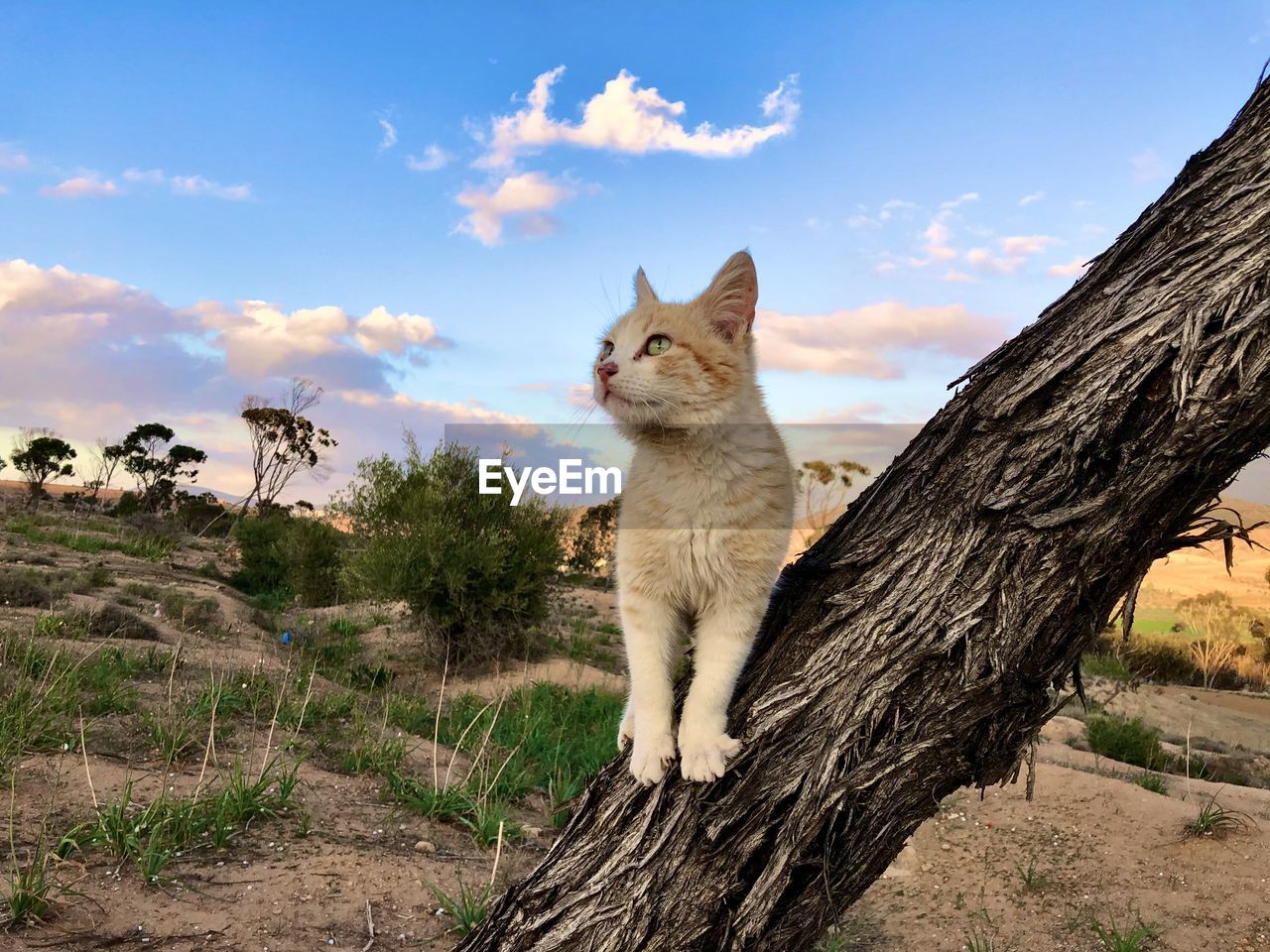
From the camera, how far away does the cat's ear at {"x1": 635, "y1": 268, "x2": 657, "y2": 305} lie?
11.9 feet

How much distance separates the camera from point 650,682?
2639mm

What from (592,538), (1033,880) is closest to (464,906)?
(1033,880)

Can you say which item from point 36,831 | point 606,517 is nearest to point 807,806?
point 36,831

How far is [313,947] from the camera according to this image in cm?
359

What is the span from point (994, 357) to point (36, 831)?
479 cm

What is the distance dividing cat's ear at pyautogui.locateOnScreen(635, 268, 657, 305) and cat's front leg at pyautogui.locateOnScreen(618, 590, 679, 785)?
54.9 inches

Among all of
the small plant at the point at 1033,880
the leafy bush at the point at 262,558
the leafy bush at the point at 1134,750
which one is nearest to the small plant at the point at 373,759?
the small plant at the point at 1033,880

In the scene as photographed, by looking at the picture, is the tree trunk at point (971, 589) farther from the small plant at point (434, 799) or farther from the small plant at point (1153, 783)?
the small plant at point (1153, 783)

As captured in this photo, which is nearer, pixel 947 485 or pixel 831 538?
pixel 947 485

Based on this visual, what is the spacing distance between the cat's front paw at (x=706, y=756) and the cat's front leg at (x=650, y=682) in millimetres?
94

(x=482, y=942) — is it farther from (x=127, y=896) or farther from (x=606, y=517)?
(x=606, y=517)

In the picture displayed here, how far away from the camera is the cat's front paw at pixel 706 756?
7.73ft

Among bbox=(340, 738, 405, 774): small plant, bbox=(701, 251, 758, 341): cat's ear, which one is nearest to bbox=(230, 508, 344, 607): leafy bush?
bbox=(340, 738, 405, 774): small plant

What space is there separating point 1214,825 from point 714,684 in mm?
4948
